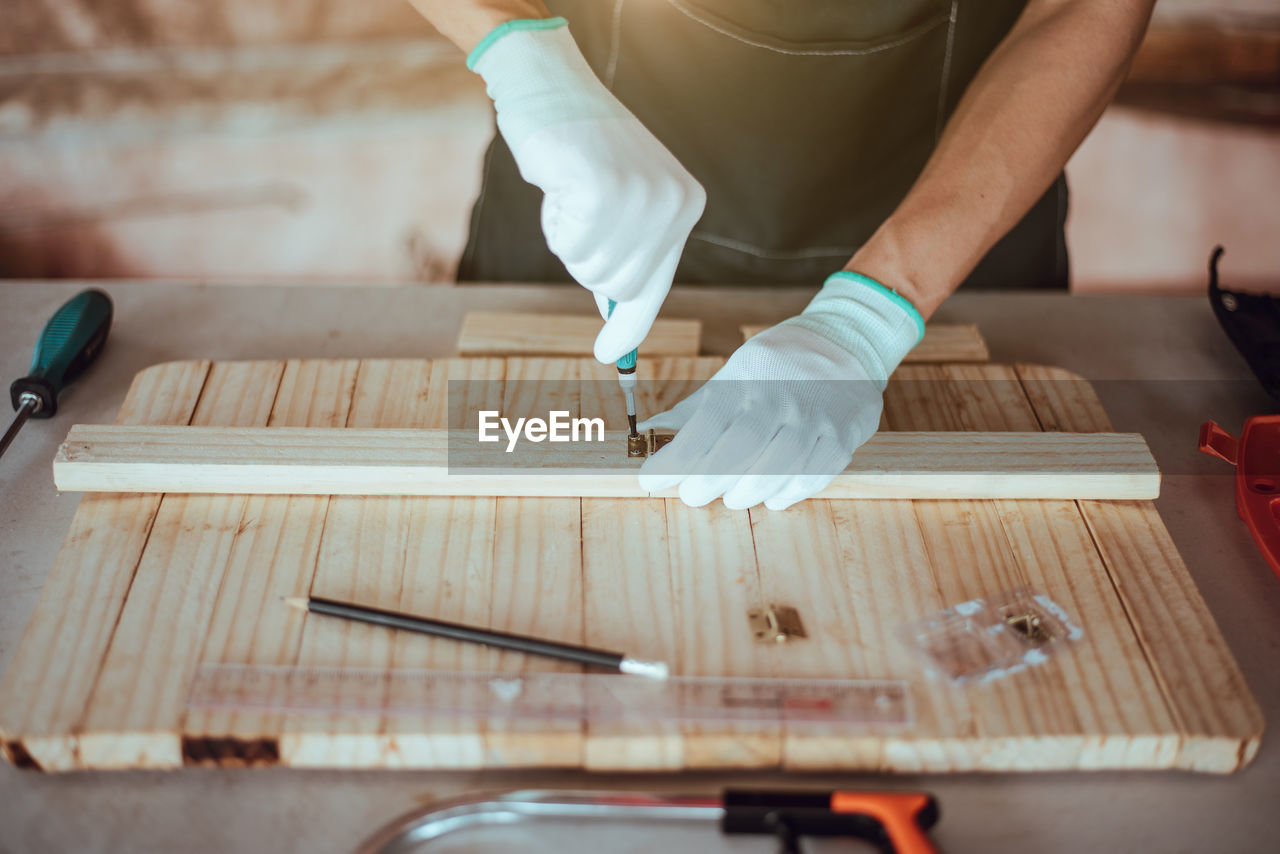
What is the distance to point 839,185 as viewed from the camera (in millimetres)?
1537

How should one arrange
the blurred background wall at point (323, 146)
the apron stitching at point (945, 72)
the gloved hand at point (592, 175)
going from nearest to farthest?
the gloved hand at point (592, 175), the apron stitching at point (945, 72), the blurred background wall at point (323, 146)

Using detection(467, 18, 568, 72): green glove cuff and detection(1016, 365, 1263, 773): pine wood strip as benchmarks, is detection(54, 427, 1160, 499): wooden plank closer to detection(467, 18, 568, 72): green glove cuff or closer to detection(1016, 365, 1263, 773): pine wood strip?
detection(1016, 365, 1263, 773): pine wood strip

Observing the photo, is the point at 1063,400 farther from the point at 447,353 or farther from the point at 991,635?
the point at 447,353

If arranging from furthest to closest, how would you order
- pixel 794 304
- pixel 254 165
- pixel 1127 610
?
pixel 254 165, pixel 794 304, pixel 1127 610

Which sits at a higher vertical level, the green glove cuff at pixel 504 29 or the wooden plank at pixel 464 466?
the green glove cuff at pixel 504 29

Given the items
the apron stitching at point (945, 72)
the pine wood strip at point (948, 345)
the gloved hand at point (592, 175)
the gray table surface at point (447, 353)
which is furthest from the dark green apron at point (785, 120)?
the gloved hand at point (592, 175)

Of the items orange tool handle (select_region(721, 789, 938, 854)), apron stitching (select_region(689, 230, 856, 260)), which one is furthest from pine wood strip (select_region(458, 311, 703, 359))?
orange tool handle (select_region(721, 789, 938, 854))

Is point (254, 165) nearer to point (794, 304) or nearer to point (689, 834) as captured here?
point (794, 304)

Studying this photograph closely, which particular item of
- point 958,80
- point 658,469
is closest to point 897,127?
point 958,80

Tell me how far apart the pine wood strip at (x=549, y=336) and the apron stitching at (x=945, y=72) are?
1.80ft

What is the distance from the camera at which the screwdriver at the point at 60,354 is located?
3.92 ft

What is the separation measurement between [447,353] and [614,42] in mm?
549

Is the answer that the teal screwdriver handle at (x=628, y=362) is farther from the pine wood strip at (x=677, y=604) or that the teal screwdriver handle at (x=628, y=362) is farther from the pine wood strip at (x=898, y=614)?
the pine wood strip at (x=898, y=614)

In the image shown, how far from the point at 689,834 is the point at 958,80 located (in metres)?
1.22
